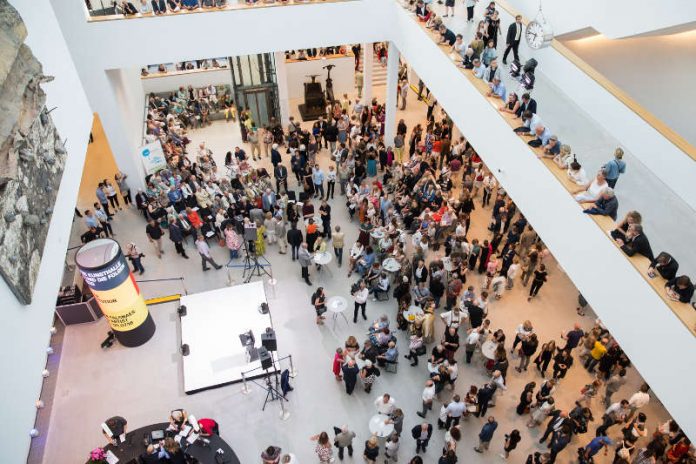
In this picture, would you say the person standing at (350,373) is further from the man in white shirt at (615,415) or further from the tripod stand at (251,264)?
the man in white shirt at (615,415)

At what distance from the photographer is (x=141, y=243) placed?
43.9 ft

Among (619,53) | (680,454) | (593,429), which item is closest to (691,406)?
(680,454)

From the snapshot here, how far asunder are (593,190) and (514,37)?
5.27 meters

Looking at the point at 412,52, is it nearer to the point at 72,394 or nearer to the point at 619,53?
the point at 619,53

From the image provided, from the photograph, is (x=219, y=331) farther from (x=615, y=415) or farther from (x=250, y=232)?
(x=615, y=415)

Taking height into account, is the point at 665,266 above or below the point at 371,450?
above

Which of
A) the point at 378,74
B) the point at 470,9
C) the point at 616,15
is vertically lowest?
the point at 378,74

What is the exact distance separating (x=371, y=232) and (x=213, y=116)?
1076cm

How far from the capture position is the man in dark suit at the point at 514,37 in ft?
35.7

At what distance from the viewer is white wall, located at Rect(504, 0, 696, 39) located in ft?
25.8

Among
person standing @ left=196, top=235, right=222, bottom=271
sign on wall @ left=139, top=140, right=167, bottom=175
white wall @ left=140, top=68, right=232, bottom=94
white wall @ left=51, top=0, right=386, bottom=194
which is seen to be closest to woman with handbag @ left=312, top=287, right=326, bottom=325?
person standing @ left=196, top=235, right=222, bottom=271

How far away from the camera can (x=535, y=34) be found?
9.98 meters

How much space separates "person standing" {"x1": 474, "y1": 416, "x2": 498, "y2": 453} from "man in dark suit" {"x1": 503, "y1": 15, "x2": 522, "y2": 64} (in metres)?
7.80

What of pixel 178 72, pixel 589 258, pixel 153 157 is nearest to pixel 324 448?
pixel 589 258
